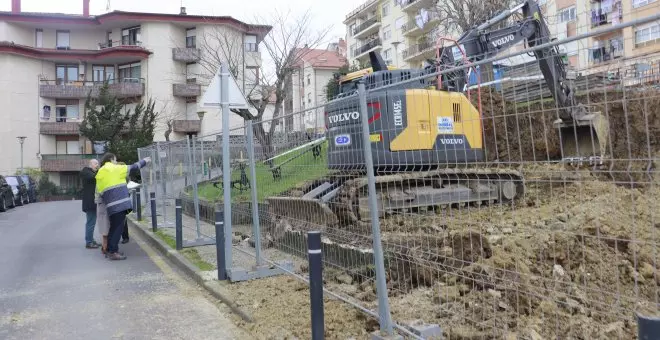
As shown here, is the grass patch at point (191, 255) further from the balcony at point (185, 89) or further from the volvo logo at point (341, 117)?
the balcony at point (185, 89)

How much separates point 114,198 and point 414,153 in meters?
5.45

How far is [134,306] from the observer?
590 cm

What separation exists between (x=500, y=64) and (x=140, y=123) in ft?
129

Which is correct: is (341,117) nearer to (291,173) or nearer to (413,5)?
(291,173)

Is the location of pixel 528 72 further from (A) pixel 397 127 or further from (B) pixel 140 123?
(B) pixel 140 123

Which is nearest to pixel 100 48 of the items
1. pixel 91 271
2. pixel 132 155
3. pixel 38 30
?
pixel 38 30

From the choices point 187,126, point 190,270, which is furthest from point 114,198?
point 187,126

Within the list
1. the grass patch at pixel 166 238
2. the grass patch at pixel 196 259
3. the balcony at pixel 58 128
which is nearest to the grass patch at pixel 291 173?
the grass patch at pixel 196 259

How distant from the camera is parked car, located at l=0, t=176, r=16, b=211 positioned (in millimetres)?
20500

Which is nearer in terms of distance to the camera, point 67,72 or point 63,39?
point 67,72

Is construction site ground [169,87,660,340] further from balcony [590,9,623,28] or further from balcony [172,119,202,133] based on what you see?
balcony [172,119,202,133]

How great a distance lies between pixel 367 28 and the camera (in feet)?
185

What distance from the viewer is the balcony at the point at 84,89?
43844 millimetres

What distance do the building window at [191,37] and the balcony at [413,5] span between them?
61.7 ft
